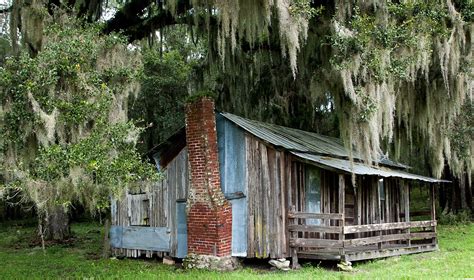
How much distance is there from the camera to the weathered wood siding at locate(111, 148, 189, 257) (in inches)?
513

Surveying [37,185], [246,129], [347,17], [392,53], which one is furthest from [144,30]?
[37,185]

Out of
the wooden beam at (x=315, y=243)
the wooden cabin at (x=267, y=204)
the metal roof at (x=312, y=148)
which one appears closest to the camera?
the wooden beam at (x=315, y=243)

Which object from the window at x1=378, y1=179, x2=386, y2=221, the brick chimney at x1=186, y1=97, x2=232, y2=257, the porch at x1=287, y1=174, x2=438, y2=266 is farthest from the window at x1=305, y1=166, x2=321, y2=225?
the window at x1=378, y1=179, x2=386, y2=221

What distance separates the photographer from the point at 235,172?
40.8 feet

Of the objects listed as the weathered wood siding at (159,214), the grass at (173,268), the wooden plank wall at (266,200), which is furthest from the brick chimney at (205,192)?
the weathered wood siding at (159,214)

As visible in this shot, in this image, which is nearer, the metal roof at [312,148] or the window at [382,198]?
the metal roof at [312,148]

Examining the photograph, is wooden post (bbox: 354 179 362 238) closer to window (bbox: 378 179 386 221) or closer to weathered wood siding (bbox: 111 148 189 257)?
window (bbox: 378 179 386 221)

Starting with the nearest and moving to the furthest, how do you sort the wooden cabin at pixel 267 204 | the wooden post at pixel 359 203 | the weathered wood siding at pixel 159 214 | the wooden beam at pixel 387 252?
1. the wooden beam at pixel 387 252
2. the wooden cabin at pixel 267 204
3. the weathered wood siding at pixel 159 214
4. the wooden post at pixel 359 203

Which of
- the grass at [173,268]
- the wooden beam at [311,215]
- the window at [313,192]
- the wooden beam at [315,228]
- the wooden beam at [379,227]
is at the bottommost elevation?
the grass at [173,268]

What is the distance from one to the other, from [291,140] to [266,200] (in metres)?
2.23

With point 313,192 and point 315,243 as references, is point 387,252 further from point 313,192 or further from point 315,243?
point 315,243

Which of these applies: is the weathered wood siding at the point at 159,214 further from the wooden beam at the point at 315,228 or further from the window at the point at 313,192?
the window at the point at 313,192

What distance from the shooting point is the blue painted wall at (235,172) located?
39.9 ft

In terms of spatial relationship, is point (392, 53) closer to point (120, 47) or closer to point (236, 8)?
point (236, 8)
